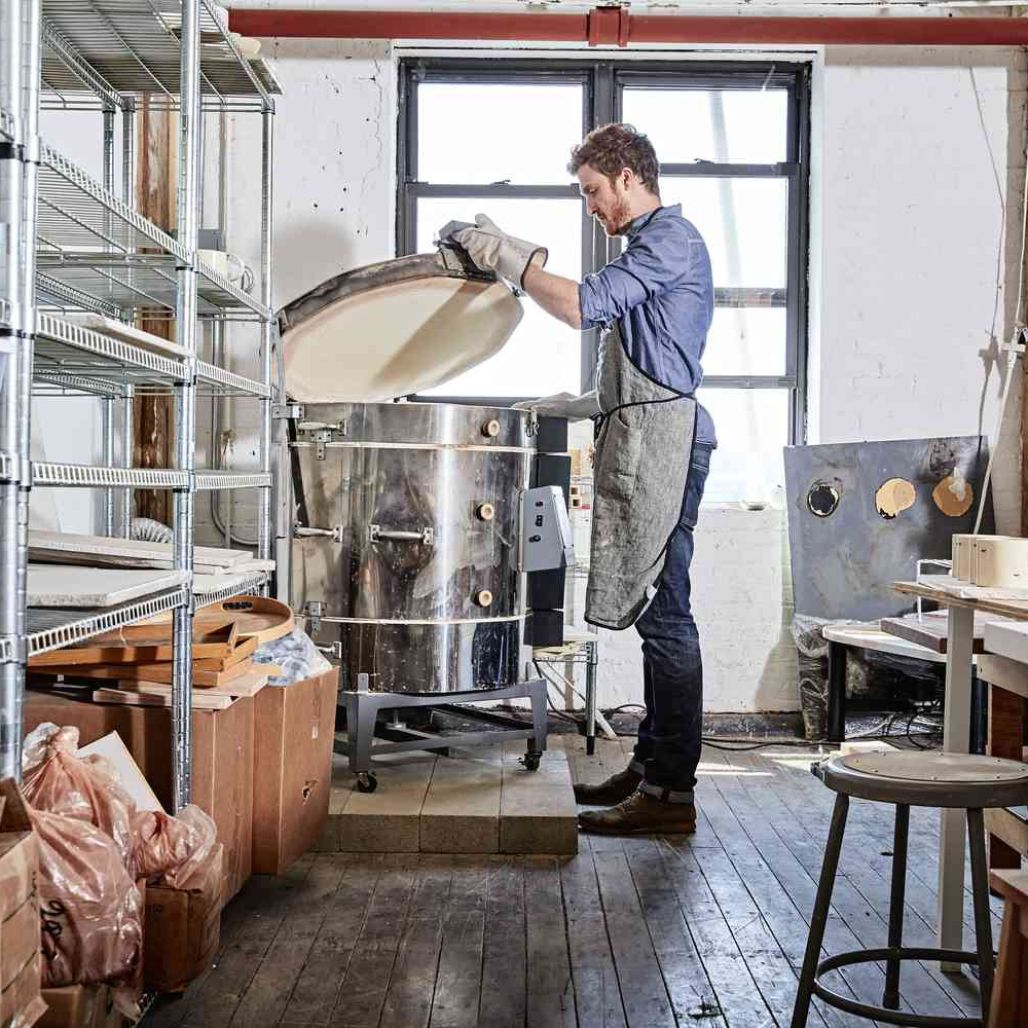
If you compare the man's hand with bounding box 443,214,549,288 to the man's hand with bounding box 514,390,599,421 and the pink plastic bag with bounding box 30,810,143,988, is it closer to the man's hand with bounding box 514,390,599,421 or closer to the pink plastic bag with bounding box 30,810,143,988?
the man's hand with bounding box 514,390,599,421

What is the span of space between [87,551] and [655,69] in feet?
9.80

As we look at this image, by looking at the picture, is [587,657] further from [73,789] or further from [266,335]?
[73,789]

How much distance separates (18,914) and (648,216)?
2.25 metres

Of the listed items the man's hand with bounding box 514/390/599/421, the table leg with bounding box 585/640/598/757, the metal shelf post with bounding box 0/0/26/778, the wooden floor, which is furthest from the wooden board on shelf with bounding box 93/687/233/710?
the table leg with bounding box 585/640/598/757

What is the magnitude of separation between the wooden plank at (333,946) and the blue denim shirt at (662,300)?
1.32 m

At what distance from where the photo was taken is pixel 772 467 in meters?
4.29

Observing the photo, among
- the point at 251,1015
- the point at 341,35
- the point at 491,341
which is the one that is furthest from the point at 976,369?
the point at 251,1015

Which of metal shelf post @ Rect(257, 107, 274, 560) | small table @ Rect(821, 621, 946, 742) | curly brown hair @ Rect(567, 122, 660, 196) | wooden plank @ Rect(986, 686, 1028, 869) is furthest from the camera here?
small table @ Rect(821, 621, 946, 742)

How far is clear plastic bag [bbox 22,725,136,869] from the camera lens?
1.55m

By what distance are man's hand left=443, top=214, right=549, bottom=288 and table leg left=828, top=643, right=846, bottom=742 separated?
5.64 ft

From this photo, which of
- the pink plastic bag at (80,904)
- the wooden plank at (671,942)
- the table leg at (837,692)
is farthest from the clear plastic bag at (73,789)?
the table leg at (837,692)

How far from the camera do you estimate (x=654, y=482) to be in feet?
9.30

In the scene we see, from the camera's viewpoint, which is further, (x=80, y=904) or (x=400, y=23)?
(x=400, y=23)

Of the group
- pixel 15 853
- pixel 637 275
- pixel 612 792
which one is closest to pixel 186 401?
pixel 15 853
